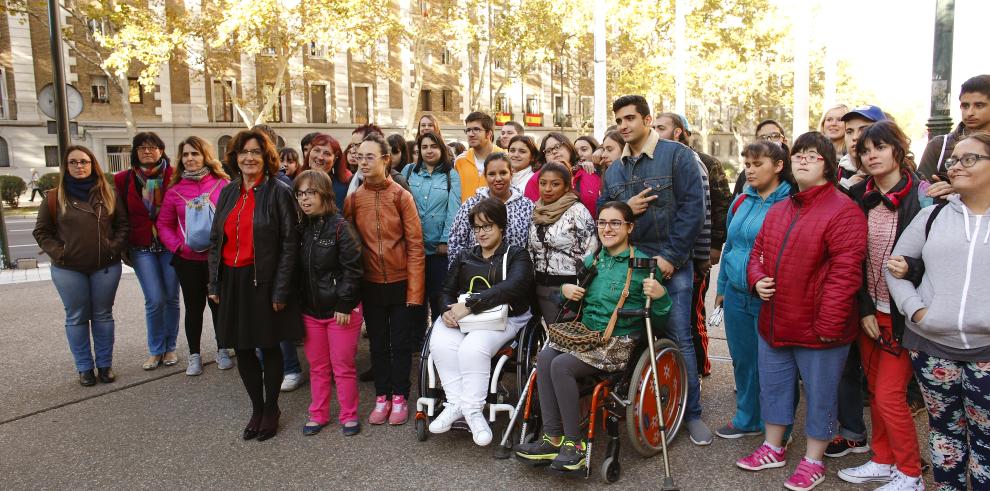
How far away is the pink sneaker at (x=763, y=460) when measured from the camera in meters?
3.87

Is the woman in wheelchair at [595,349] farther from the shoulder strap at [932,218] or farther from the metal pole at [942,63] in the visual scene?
the metal pole at [942,63]

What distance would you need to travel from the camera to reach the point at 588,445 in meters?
3.75

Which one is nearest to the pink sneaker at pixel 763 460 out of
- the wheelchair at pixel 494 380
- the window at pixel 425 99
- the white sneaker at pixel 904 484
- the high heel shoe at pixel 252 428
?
the white sneaker at pixel 904 484

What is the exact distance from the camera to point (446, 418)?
4.22m

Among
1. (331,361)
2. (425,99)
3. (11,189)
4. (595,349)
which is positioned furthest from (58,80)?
(425,99)

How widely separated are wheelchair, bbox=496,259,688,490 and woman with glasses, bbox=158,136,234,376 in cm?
295

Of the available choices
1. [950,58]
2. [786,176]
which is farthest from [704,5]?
[786,176]

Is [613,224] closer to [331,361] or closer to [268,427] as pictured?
[331,361]

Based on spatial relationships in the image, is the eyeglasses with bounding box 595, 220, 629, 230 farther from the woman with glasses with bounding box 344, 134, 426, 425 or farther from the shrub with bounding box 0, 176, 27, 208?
the shrub with bounding box 0, 176, 27, 208

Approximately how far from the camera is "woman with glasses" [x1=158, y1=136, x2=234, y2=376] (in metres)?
5.53

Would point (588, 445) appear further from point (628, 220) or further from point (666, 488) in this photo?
point (628, 220)

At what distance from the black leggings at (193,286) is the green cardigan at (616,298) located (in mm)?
3239

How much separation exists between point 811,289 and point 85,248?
531 cm

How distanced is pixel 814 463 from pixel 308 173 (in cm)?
353
